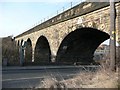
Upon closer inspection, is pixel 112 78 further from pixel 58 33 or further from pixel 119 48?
pixel 58 33

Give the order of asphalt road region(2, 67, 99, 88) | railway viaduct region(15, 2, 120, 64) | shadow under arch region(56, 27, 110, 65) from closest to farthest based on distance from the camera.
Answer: asphalt road region(2, 67, 99, 88) < railway viaduct region(15, 2, 120, 64) < shadow under arch region(56, 27, 110, 65)

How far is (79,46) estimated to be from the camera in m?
31.1

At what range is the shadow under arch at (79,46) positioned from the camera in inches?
1082

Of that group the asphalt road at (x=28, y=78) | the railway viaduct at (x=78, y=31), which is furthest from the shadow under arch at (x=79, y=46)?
the asphalt road at (x=28, y=78)

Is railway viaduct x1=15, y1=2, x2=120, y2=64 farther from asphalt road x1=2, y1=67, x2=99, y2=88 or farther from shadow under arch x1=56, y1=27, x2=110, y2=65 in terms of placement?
asphalt road x1=2, y1=67, x2=99, y2=88

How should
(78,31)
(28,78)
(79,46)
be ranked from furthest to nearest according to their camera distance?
(79,46) < (78,31) < (28,78)

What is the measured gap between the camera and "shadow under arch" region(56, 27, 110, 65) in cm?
2748

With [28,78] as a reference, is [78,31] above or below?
above

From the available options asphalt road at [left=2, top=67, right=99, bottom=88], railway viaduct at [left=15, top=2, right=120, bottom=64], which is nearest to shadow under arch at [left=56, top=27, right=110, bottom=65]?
railway viaduct at [left=15, top=2, right=120, bottom=64]

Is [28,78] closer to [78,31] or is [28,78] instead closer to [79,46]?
[78,31]

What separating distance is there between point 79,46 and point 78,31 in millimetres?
5918

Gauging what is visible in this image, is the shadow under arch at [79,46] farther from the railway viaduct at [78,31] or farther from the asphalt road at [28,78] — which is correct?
the asphalt road at [28,78]

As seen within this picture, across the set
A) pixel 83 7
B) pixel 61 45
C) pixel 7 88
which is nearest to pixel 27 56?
pixel 61 45

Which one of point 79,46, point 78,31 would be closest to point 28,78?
point 78,31
